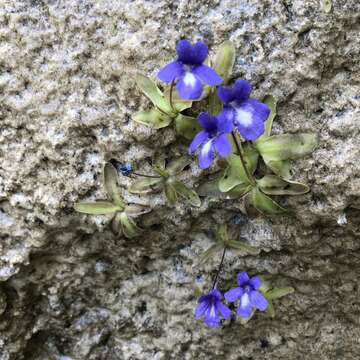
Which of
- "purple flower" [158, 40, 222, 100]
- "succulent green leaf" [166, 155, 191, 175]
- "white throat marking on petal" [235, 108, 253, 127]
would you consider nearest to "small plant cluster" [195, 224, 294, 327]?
"succulent green leaf" [166, 155, 191, 175]

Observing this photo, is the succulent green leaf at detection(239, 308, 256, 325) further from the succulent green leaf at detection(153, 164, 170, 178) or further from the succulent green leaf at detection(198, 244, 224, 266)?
the succulent green leaf at detection(153, 164, 170, 178)

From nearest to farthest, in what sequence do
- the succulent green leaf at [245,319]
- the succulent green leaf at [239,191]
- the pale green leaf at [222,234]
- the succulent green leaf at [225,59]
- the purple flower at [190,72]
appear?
the purple flower at [190,72], the succulent green leaf at [225,59], the succulent green leaf at [239,191], the pale green leaf at [222,234], the succulent green leaf at [245,319]

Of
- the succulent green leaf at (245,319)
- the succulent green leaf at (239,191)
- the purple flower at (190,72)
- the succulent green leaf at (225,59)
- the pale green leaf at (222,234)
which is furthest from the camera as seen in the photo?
the succulent green leaf at (245,319)

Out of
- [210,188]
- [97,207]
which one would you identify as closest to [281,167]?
[210,188]

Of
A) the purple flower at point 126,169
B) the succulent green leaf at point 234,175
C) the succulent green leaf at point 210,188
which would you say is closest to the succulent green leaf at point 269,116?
the succulent green leaf at point 234,175

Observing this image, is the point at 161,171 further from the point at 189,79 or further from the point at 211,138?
the point at 189,79

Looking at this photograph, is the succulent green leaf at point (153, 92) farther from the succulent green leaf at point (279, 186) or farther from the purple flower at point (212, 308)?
the purple flower at point (212, 308)

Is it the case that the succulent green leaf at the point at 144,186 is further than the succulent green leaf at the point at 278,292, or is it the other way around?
the succulent green leaf at the point at 278,292
